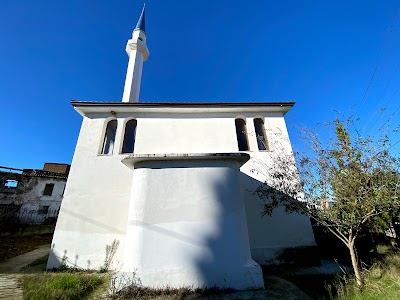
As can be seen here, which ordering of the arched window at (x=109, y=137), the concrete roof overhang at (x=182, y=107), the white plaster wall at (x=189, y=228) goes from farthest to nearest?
the concrete roof overhang at (x=182, y=107) → the arched window at (x=109, y=137) → the white plaster wall at (x=189, y=228)

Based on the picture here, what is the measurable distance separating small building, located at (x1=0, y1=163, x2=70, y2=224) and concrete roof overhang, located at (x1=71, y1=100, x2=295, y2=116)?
17.5 meters

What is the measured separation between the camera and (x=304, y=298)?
4527 millimetres

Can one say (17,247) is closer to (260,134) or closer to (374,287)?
(260,134)

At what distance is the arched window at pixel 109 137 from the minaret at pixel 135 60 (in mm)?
2792

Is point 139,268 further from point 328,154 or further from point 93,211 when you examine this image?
point 328,154

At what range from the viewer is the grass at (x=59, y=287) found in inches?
174

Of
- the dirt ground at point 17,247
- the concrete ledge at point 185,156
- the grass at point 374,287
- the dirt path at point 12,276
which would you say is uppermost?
the concrete ledge at point 185,156

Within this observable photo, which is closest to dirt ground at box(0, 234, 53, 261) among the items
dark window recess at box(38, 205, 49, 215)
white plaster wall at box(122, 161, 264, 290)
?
white plaster wall at box(122, 161, 264, 290)

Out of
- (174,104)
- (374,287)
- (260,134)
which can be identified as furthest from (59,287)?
(260,134)

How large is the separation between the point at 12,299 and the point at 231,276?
207 inches

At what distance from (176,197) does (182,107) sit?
5565mm

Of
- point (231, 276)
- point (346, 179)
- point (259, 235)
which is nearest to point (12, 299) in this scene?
point (231, 276)

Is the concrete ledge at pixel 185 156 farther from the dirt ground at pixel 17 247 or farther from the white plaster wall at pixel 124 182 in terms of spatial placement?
the dirt ground at pixel 17 247

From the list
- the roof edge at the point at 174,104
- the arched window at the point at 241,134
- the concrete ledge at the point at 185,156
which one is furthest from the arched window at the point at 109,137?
the arched window at the point at 241,134
